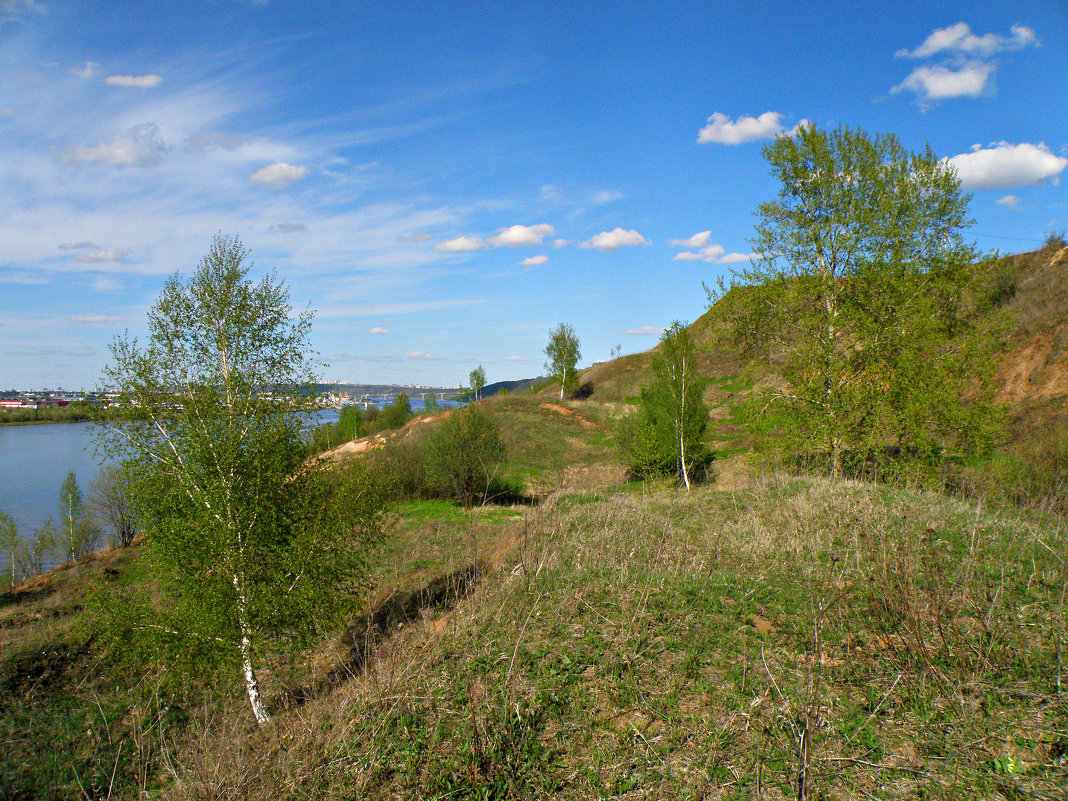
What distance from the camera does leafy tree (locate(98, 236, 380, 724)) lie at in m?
10.7

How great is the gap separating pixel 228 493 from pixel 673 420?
20007 millimetres

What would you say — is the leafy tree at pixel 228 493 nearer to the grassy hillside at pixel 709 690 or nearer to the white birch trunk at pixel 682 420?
the grassy hillside at pixel 709 690

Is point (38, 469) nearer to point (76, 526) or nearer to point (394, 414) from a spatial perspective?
point (76, 526)

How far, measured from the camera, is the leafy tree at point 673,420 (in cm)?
2602

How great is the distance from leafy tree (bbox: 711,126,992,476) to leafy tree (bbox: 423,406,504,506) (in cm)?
2186

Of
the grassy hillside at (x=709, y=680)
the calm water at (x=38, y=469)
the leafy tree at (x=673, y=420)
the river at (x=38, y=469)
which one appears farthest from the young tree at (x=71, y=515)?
the grassy hillside at (x=709, y=680)

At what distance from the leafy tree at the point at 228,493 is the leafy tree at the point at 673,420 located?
1664 centimetres

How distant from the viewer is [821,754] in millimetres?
3156

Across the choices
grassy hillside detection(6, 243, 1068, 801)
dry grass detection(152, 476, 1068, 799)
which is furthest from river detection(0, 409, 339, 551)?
dry grass detection(152, 476, 1068, 799)

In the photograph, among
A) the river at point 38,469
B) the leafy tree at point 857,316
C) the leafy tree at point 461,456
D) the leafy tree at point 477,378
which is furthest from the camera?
the leafy tree at point 477,378

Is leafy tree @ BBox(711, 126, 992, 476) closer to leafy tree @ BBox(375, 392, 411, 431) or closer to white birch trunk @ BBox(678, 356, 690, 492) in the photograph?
white birch trunk @ BBox(678, 356, 690, 492)

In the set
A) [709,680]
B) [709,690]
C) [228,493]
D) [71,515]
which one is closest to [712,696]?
[709,690]

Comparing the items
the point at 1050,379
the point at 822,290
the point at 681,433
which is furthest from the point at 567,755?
the point at 1050,379

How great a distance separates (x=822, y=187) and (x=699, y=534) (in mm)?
11510
